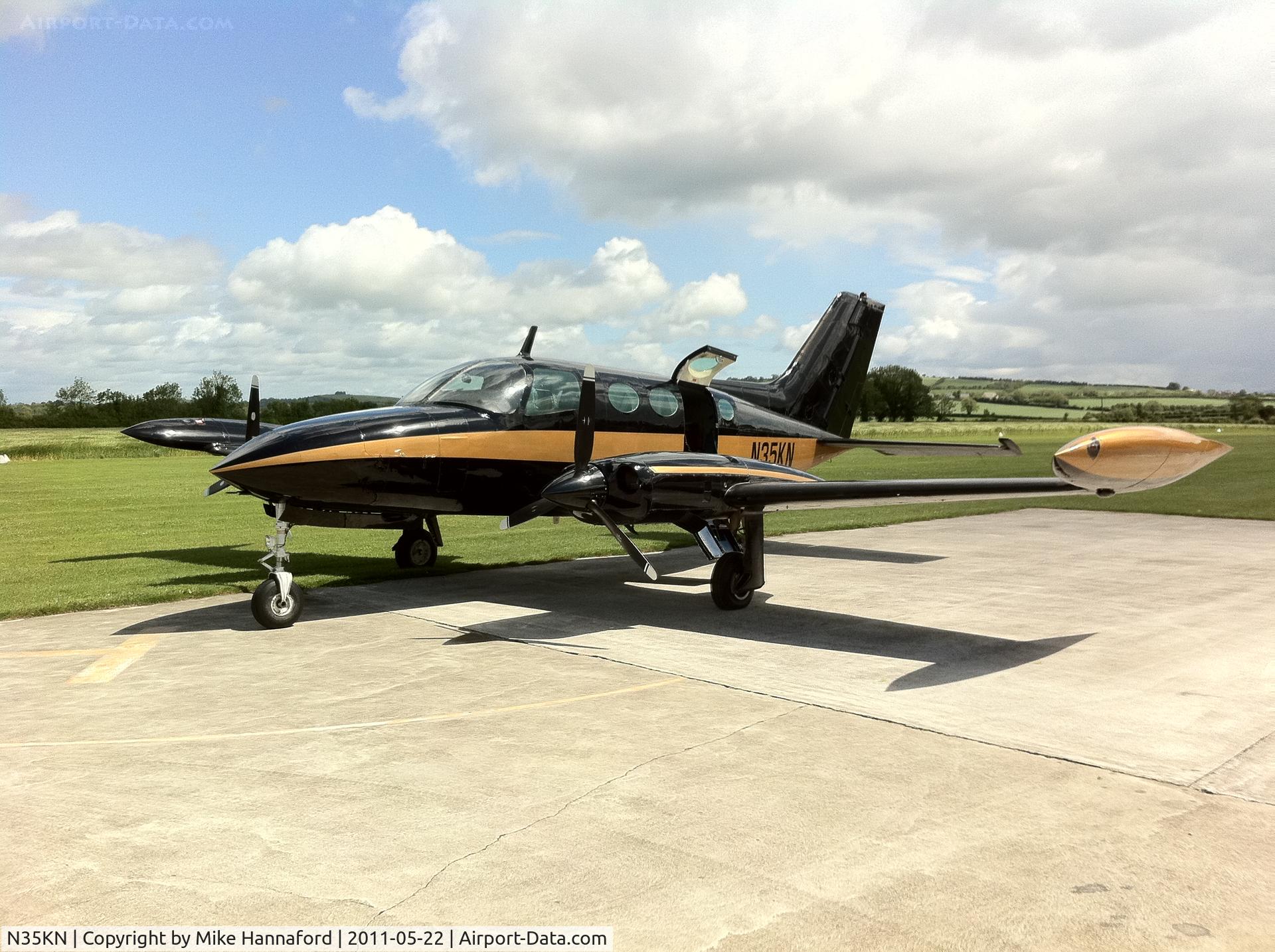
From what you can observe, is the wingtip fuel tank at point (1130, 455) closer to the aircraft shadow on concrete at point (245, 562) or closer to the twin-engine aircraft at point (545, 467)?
the twin-engine aircraft at point (545, 467)

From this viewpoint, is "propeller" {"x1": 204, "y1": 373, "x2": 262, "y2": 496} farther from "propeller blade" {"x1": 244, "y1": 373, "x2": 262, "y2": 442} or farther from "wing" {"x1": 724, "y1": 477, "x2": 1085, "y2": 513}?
"wing" {"x1": 724, "y1": 477, "x2": 1085, "y2": 513}

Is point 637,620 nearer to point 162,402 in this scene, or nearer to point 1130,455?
point 1130,455

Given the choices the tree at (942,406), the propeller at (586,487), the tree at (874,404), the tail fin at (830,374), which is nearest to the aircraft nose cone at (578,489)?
the propeller at (586,487)

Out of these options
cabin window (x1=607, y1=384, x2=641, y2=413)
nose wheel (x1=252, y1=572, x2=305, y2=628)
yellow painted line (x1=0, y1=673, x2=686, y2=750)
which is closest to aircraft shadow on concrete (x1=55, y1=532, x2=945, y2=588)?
nose wheel (x1=252, y1=572, x2=305, y2=628)

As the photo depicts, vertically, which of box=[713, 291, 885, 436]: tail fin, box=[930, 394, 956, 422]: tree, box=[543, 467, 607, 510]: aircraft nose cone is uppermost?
box=[930, 394, 956, 422]: tree

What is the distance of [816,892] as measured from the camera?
4.18 meters

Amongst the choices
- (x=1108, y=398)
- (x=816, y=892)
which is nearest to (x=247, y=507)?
(x=816, y=892)

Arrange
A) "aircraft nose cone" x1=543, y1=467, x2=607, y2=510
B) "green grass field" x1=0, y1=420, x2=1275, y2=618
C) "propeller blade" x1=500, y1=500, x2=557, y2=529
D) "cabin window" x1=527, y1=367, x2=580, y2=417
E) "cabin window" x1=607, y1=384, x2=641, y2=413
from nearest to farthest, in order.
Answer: "aircraft nose cone" x1=543, y1=467, x2=607, y2=510 → "propeller blade" x1=500, y1=500, x2=557, y2=529 → "cabin window" x1=527, y1=367, x2=580, y2=417 → "cabin window" x1=607, y1=384, x2=641, y2=413 → "green grass field" x1=0, y1=420, x2=1275, y2=618

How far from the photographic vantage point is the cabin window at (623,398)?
1292cm

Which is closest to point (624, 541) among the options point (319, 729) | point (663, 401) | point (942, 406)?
point (663, 401)

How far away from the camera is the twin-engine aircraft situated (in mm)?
10172

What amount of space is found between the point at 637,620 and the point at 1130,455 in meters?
5.96

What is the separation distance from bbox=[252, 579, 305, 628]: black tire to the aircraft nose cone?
321 cm

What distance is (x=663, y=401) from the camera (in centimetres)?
1365
